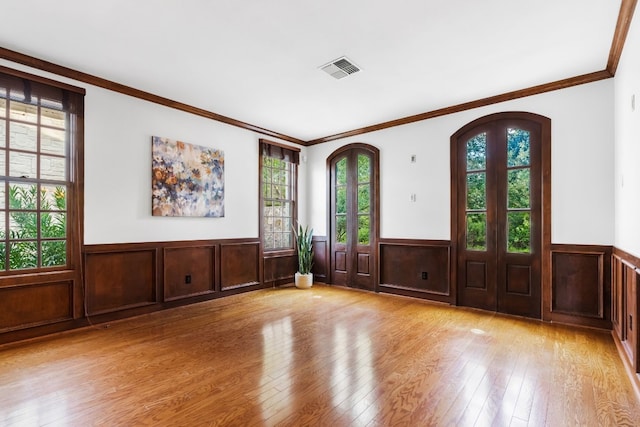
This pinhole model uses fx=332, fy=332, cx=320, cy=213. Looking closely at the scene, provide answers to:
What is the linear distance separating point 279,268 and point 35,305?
3.49 meters

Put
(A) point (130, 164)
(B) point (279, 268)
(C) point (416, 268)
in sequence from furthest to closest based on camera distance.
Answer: (B) point (279, 268), (C) point (416, 268), (A) point (130, 164)

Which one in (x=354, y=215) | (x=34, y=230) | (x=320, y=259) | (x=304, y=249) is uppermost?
(x=354, y=215)

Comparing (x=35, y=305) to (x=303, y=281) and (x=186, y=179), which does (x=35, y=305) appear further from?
(x=303, y=281)

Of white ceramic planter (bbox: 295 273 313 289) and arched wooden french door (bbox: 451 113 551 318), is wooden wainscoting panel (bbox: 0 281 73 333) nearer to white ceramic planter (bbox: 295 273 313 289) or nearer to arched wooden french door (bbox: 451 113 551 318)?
white ceramic planter (bbox: 295 273 313 289)

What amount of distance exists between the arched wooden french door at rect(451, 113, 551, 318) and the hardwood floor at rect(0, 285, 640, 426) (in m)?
0.46

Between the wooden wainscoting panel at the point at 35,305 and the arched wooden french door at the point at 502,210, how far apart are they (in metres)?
4.81

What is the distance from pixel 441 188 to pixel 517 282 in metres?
1.57

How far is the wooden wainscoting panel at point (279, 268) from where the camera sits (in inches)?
233

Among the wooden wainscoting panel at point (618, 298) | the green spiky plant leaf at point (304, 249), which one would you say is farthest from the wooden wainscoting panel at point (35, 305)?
the wooden wainscoting panel at point (618, 298)

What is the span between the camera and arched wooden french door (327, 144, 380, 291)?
18.5ft

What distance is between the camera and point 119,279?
13.2ft

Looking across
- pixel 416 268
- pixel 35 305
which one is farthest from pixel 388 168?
pixel 35 305

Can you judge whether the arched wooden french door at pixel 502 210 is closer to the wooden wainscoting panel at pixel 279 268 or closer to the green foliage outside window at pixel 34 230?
the wooden wainscoting panel at pixel 279 268

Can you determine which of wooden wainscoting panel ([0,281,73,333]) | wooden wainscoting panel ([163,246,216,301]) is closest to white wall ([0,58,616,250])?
wooden wainscoting panel ([163,246,216,301])
